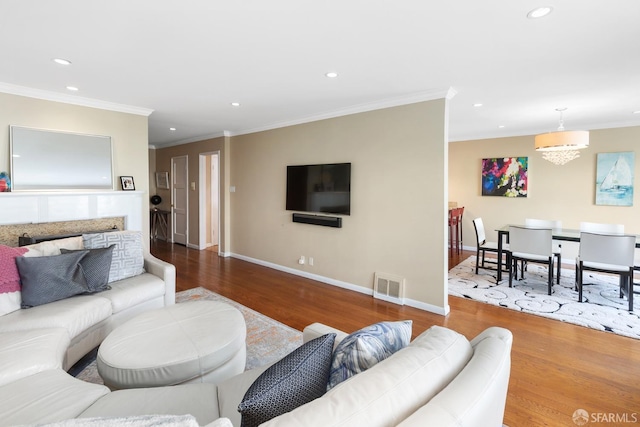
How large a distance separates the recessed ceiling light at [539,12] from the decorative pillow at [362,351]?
6.76ft

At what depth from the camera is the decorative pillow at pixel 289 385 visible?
0.90 metres

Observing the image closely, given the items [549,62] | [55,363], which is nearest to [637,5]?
[549,62]

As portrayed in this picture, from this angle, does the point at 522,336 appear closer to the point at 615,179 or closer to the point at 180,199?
the point at 615,179

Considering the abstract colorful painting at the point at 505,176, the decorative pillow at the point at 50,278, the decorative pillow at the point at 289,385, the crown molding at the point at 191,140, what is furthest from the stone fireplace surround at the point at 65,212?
the abstract colorful painting at the point at 505,176

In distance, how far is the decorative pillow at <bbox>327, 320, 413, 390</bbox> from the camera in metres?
1.10

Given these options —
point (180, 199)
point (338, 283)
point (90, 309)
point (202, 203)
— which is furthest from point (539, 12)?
point (180, 199)

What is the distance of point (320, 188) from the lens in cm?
459

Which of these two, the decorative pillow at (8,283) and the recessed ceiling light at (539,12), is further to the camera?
the decorative pillow at (8,283)

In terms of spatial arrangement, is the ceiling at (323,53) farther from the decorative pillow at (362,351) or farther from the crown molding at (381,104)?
the decorative pillow at (362,351)

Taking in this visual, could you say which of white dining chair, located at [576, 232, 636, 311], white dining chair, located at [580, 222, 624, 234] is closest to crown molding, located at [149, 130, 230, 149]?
white dining chair, located at [576, 232, 636, 311]

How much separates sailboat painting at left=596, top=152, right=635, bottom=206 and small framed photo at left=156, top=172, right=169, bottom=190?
28.9 feet

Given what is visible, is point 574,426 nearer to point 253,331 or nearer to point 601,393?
point 601,393

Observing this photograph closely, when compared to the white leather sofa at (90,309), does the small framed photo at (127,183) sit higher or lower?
higher

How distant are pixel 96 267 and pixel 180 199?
4926 millimetres
